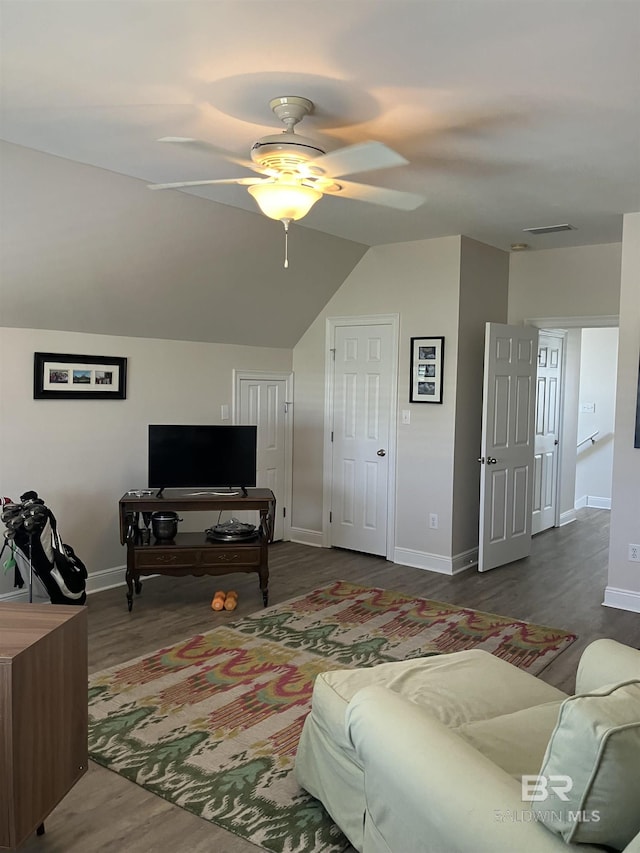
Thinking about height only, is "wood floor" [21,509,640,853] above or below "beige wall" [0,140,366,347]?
below

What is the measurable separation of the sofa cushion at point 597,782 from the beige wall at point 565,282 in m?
4.58

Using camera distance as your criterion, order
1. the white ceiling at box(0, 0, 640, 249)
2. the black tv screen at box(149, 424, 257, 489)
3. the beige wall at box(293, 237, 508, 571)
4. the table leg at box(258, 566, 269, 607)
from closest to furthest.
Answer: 1. the white ceiling at box(0, 0, 640, 249)
2. the table leg at box(258, 566, 269, 607)
3. the black tv screen at box(149, 424, 257, 489)
4. the beige wall at box(293, 237, 508, 571)

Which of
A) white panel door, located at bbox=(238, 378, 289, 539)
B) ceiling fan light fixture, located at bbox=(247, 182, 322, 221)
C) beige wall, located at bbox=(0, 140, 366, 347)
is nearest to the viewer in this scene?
ceiling fan light fixture, located at bbox=(247, 182, 322, 221)

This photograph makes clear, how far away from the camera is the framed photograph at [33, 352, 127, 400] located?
14.4ft

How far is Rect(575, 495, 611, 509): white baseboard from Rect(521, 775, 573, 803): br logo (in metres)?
7.49

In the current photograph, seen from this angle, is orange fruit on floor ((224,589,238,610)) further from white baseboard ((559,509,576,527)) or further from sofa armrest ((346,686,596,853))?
white baseboard ((559,509,576,527))

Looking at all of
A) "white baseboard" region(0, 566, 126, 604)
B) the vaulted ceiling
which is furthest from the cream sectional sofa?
"white baseboard" region(0, 566, 126, 604)

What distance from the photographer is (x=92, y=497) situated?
478 cm

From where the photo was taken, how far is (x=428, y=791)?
164cm

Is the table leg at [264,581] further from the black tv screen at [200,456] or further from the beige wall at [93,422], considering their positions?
the beige wall at [93,422]

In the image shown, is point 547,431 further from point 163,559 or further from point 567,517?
point 163,559

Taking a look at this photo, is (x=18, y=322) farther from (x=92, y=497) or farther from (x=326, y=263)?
(x=326, y=263)

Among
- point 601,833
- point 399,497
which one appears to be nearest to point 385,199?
point 601,833

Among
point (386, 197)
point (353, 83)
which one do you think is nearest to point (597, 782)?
point (353, 83)
